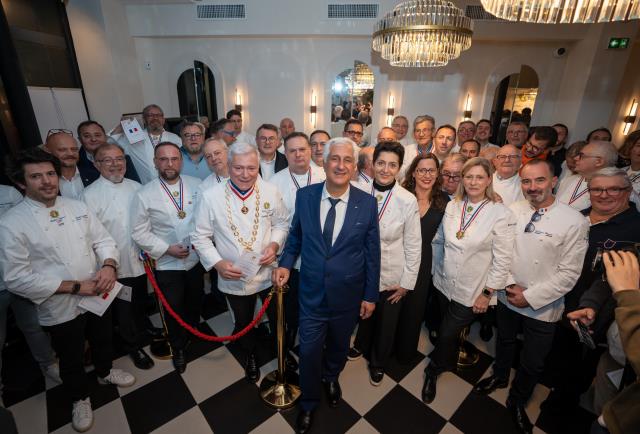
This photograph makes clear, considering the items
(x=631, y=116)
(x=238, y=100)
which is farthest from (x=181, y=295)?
(x=631, y=116)

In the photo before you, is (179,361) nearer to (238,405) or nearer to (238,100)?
(238,405)

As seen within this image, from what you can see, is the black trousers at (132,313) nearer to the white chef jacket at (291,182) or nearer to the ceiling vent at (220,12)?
the white chef jacket at (291,182)

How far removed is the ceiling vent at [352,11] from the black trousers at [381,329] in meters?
6.76

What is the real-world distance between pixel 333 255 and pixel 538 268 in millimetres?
1475

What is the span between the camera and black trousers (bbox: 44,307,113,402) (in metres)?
2.15

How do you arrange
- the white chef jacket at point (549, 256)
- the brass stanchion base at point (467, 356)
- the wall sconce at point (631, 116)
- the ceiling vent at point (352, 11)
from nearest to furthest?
the white chef jacket at point (549, 256), the brass stanchion base at point (467, 356), the ceiling vent at point (352, 11), the wall sconce at point (631, 116)

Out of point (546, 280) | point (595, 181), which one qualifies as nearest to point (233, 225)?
point (546, 280)

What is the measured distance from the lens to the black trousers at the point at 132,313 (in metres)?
2.75

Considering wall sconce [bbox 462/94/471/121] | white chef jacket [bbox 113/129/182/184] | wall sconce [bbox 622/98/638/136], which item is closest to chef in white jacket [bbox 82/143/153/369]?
white chef jacket [bbox 113/129/182/184]

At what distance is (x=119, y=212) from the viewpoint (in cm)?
Result: 265

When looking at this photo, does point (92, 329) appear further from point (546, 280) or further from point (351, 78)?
point (351, 78)

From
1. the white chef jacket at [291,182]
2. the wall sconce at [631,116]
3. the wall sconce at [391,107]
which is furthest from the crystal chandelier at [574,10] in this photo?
the wall sconce at [631,116]

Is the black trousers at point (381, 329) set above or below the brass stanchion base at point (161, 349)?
above

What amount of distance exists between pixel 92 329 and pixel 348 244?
6.94ft
